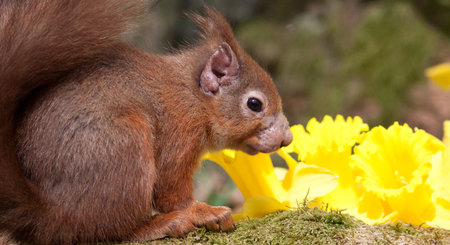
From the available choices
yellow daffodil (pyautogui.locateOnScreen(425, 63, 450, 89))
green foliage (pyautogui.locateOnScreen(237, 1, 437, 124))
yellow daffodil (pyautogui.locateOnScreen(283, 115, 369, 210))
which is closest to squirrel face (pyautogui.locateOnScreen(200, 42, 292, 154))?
yellow daffodil (pyautogui.locateOnScreen(283, 115, 369, 210))

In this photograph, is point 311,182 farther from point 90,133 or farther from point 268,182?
point 90,133

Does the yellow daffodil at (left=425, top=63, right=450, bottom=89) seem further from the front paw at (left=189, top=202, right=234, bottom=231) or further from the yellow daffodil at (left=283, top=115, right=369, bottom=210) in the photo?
the front paw at (left=189, top=202, right=234, bottom=231)

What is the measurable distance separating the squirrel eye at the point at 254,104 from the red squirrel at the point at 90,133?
16cm

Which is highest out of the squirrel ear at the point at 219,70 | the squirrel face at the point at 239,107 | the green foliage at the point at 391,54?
the squirrel ear at the point at 219,70

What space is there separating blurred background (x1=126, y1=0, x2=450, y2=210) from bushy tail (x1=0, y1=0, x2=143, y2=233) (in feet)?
7.79

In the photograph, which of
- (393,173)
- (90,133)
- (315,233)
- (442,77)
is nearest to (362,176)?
(393,173)

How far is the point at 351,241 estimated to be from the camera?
Answer: 1119mm

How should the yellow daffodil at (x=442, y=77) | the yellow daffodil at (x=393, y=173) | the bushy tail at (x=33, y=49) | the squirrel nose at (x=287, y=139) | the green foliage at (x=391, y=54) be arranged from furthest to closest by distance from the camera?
the green foliage at (x=391, y=54) → the yellow daffodil at (x=442, y=77) → the squirrel nose at (x=287, y=139) → the yellow daffodil at (x=393, y=173) → the bushy tail at (x=33, y=49)

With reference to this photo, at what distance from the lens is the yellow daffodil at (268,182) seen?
129 cm

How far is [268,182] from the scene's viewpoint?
1.39 m

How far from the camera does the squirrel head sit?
1.47 metres

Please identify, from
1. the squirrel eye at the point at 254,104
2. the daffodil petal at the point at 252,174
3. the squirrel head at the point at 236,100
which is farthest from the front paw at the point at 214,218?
the squirrel eye at the point at 254,104

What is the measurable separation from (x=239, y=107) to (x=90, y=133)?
18.6 inches

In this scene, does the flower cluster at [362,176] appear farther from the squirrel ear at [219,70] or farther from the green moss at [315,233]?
the squirrel ear at [219,70]
